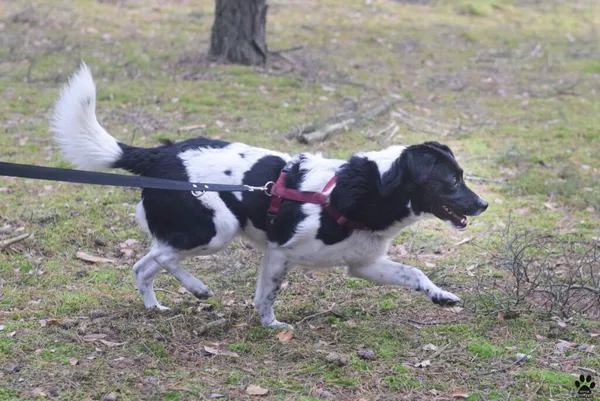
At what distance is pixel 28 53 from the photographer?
1224 cm

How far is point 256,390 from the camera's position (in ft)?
12.6

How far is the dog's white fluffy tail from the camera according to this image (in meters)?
4.58

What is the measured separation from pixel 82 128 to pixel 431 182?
224 centimetres

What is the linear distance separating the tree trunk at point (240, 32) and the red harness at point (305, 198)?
7.55 meters

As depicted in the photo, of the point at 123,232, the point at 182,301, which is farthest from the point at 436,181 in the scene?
the point at 123,232

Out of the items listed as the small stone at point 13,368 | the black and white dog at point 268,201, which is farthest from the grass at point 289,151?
the black and white dog at point 268,201

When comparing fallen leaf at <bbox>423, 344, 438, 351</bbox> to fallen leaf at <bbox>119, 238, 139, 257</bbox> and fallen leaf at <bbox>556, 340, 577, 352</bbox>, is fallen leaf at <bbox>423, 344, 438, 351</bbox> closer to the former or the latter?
fallen leaf at <bbox>556, 340, 577, 352</bbox>

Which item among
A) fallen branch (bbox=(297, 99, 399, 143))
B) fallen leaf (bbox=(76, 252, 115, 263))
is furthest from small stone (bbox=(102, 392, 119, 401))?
fallen branch (bbox=(297, 99, 399, 143))

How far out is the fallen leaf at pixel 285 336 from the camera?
458 centimetres

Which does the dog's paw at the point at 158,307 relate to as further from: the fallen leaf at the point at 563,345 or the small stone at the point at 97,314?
the fallen leaf at the point at 563,345

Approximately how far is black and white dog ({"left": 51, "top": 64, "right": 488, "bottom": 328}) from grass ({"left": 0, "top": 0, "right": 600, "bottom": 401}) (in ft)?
1.21

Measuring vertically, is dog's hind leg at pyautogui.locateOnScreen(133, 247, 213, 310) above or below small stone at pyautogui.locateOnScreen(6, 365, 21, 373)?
above

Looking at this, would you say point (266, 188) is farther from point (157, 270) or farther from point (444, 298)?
point (444, 298)

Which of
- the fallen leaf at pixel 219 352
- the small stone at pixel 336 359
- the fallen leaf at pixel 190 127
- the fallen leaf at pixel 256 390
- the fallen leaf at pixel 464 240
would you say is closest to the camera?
the fallen leaf at pixel 256 390
